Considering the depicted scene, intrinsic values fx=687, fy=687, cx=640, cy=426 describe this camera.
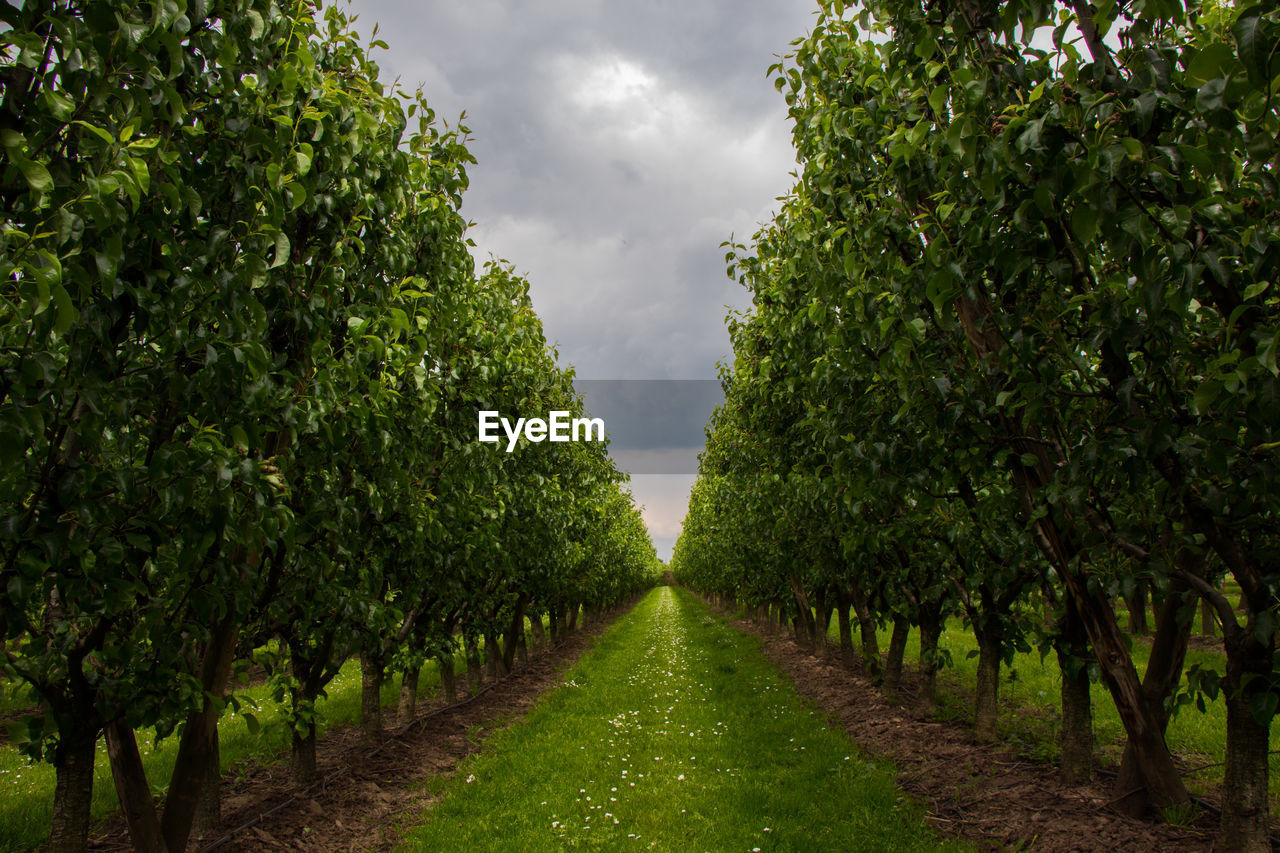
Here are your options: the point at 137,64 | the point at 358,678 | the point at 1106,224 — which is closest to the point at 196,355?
the point at 137,64

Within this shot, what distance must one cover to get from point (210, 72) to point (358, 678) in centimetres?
1932

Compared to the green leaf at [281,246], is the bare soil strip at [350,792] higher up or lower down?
lower down

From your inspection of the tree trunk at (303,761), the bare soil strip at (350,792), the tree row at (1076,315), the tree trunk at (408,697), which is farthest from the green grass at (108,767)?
the tree row at (1076,315)

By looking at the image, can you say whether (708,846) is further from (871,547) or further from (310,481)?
(310,481)

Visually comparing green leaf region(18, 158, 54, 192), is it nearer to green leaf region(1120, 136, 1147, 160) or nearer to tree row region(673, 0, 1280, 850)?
tree row region(673, 0, 1280, 850)

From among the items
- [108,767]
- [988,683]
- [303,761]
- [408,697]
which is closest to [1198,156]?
[988,683]

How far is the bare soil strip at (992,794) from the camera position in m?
5.86

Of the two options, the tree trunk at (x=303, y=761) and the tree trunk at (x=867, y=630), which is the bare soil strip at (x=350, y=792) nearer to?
the tree trunk at (x=303, y=761)

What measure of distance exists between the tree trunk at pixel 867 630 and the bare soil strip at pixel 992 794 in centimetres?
160

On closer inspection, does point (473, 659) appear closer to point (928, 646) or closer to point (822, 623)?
point (928, 646)

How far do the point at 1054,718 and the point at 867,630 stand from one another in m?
3.87

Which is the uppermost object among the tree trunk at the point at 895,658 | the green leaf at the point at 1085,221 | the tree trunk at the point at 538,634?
the green leaf at the point at 1085,221

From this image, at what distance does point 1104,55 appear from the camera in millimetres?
3514

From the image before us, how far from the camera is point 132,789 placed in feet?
16.6
